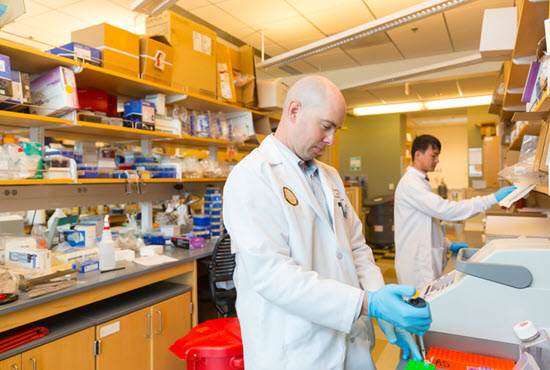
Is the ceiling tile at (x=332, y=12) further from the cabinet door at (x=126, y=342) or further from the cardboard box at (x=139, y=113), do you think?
the cabinet door at (x=126, y=342)

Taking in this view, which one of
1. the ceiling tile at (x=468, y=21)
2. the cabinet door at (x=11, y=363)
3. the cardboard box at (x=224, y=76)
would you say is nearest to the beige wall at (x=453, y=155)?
the ceiling tile at (x=468, y=21)

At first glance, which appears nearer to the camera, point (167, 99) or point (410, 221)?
point (410, 221)

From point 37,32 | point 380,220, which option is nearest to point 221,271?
point 37,32

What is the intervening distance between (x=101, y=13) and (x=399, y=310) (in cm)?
440

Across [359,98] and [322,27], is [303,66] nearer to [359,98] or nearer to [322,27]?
[322,27]

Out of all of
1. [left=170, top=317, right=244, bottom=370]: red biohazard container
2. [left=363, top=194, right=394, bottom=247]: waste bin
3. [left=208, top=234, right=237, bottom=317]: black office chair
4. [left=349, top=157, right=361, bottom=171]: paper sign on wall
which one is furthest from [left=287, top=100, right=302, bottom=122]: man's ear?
[left=349, top=157, right=361, bottom=171]: paper sign on wall

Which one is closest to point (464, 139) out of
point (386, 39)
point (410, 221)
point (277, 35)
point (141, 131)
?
point (386, 39)

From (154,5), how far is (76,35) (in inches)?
28.9

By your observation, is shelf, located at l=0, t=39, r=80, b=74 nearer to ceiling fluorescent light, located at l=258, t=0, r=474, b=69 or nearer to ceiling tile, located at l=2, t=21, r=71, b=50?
ceiling fluorescent light, located at l=258, t=0, r=474, b=69

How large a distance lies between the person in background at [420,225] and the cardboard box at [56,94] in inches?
90.9

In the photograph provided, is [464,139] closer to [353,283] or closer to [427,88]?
[427,88]

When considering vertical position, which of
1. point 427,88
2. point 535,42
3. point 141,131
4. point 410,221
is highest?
point 427,88

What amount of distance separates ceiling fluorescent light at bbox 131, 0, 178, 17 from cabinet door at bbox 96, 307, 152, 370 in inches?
75.1

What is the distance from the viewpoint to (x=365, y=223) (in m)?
7.38
